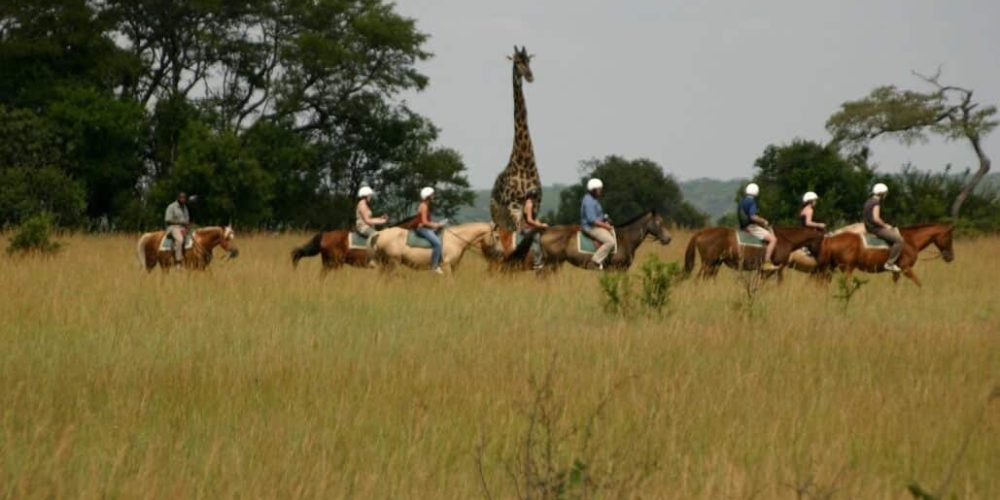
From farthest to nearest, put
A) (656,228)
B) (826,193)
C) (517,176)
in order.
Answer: (826,193) < (517,176) < (656,228)

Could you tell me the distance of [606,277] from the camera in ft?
46.4

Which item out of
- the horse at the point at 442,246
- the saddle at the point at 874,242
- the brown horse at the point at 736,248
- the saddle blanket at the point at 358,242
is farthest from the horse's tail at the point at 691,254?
the saddle blanket at the point at 358,242

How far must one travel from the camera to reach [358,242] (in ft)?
62.6

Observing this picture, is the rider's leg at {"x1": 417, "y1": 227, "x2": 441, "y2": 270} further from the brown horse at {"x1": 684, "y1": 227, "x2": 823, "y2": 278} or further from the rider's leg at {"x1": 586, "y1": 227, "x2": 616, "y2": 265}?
the brown horse at {"x1": 684, "y1": 227, "x2": 823, "y2": 278}

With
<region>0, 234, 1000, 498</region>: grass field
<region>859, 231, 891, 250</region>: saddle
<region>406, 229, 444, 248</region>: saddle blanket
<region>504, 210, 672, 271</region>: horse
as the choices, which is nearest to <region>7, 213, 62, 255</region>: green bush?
<region>406, 229, 444, 248</region>: saddle blanket

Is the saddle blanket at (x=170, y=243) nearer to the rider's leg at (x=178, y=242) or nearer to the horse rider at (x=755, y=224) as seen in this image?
the rider's leg at (x=178, y=242)

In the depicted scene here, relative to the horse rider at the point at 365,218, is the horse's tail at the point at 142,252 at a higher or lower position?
lower

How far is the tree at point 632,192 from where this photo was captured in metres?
62.7

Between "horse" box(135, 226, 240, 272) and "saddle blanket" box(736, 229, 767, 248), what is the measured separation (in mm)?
6167

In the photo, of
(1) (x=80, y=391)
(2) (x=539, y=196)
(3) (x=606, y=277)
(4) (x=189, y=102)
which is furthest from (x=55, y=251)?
(4) (x=189, y=102)

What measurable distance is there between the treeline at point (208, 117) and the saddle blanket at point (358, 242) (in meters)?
15.9

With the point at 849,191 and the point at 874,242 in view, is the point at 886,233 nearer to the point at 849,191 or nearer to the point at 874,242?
the point at 874,242

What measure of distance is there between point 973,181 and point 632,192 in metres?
22.8

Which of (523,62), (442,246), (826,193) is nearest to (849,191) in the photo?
(826,193)
